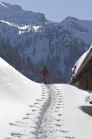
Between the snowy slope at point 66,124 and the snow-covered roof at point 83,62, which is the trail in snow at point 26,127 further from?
the snow-covered roof at point 83,62

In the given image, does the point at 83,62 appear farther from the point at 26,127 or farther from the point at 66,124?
the point at 26,127

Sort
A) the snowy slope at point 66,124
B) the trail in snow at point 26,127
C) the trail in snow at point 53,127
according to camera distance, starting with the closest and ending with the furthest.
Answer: the trail in snow at point 26,127 → the trail in snow at point 53,127 → the snowy slope at point 66,124

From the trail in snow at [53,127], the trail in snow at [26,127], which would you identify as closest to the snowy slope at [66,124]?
the trail in snow at [53,127]

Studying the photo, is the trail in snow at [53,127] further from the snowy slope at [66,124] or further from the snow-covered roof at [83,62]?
the snow-covered roof at [83,62]

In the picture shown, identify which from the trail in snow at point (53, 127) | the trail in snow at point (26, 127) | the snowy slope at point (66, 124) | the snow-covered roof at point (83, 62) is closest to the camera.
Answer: the trail in snow at point (26, 127)

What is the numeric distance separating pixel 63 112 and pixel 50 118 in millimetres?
1461

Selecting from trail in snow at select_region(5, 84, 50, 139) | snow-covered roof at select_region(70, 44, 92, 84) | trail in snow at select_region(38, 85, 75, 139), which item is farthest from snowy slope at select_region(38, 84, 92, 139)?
snow-covered roof at select_region(70, 44, 92, 84)

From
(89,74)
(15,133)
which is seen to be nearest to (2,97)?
(15,133)

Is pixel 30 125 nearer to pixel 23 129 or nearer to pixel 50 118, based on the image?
pixel 23 129

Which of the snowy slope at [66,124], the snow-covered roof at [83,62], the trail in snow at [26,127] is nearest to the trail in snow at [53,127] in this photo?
the snowy slope at [66,124]

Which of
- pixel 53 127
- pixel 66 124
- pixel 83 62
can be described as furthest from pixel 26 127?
pixel 83 62

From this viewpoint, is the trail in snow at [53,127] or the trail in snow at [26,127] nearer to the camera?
the trail in snow at [26,127]

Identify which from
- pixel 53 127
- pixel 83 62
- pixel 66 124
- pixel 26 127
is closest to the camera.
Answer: pixel 26 127

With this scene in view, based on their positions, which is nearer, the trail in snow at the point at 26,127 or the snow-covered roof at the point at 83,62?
the trail in snow at the point at 26,127
